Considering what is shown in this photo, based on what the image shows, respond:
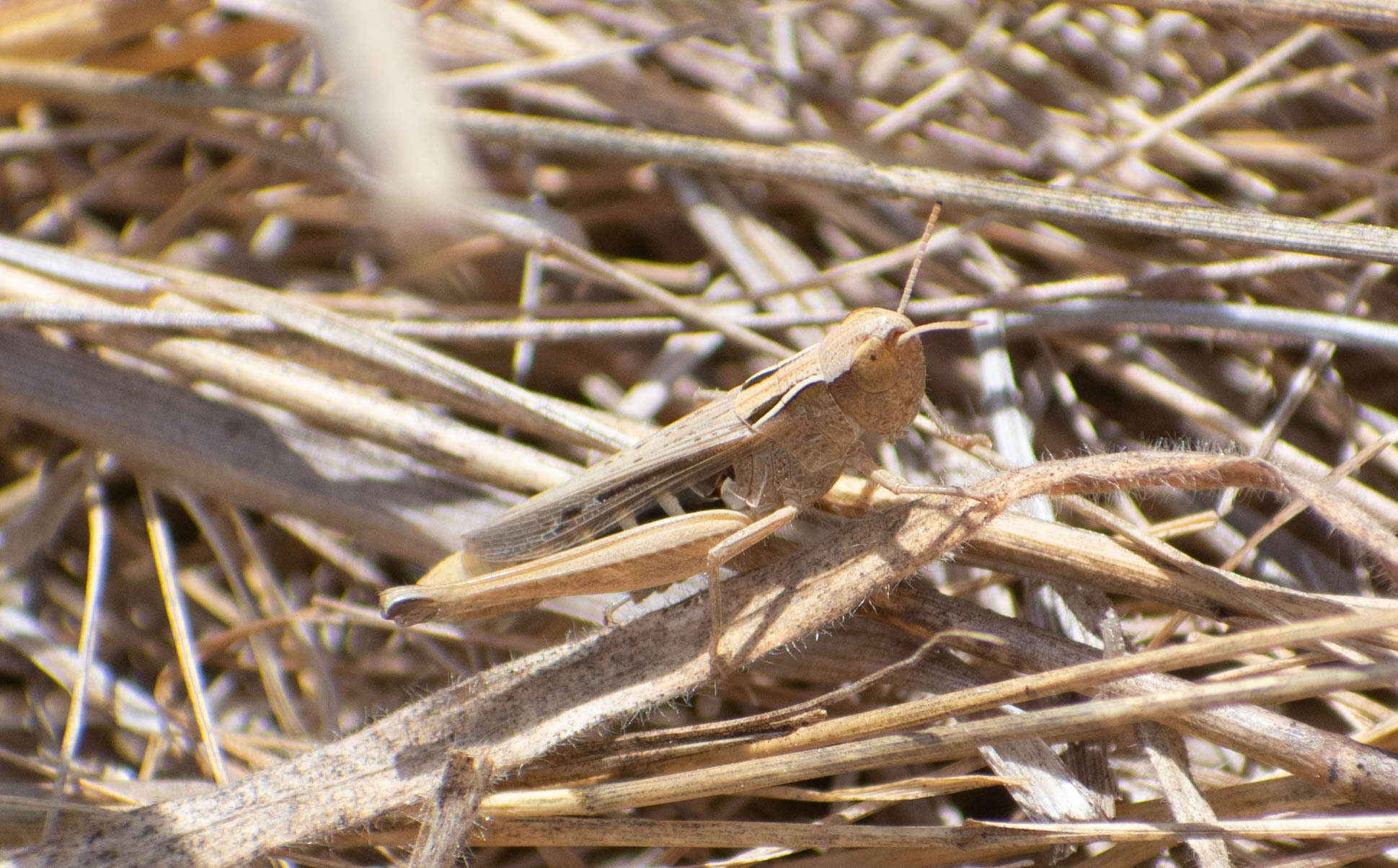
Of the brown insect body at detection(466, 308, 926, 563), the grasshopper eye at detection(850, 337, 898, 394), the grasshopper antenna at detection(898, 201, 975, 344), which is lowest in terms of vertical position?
the brown insect body at detection(466, 308, 926, 563)

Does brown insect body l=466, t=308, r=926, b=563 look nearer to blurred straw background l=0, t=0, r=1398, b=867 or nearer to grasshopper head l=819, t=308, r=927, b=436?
grasshopper head l=819, t=308, r=927, b=436

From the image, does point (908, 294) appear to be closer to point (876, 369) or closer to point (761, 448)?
point (876, 369)

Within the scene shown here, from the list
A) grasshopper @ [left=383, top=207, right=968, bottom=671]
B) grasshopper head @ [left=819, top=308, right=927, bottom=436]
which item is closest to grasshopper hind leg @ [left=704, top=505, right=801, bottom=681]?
grasshopper @ [left=383, top=207, right=968, bottom=671]

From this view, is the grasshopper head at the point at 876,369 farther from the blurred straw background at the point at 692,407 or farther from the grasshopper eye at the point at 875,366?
the blurred straw background at the point at 692,407

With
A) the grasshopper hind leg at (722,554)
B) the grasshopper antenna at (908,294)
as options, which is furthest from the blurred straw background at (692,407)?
the grasshopper antenna at (908,294)

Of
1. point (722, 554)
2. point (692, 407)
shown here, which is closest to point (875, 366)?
point (722, 554)

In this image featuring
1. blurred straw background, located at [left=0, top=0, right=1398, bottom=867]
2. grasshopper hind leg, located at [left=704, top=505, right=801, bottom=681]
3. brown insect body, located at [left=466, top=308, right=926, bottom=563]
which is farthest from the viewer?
brown insect body, located at [left=466, top=308, right=926, bottom=563]

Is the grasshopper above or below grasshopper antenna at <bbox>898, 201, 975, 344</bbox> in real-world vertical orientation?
below

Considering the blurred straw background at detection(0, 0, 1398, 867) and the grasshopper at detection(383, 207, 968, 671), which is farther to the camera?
the grasshopper at detection(383, 207, 968, 671)
